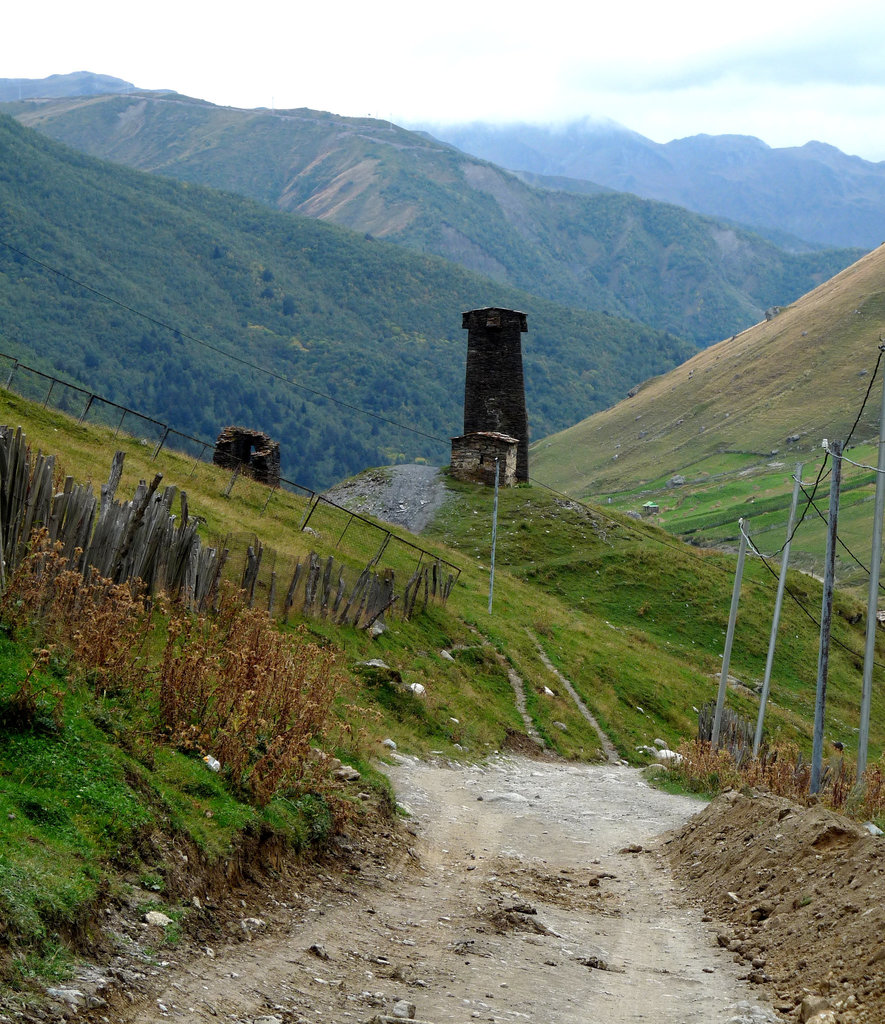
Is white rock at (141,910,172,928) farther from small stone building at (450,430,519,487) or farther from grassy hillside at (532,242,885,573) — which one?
grassy hillside at (532,242,885,573)

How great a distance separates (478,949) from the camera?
26.8ft

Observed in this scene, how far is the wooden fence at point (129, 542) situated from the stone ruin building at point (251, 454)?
817 inches

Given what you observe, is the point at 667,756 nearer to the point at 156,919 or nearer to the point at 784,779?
the point at 784,779

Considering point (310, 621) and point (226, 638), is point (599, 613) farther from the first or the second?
point (226, 638)

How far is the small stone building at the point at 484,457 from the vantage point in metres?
51.2

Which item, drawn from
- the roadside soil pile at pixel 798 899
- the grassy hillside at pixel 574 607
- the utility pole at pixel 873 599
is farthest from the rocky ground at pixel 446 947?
the grassy hillside at pixel 574 607

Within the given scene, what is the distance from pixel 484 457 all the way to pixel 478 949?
43825 mm

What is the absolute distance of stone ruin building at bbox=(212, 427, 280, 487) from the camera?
42.3m

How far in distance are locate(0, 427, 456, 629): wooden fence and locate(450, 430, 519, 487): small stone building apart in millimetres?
29419

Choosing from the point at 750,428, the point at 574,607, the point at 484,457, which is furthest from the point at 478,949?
the point at 750,428

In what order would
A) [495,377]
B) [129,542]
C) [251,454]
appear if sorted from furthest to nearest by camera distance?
[495,377] < [251,454] < [129,542]

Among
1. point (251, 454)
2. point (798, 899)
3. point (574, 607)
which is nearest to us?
point (798, 899)

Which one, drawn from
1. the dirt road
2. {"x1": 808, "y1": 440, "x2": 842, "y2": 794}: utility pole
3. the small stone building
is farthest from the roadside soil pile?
the small stone building

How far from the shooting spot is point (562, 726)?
24.6m
